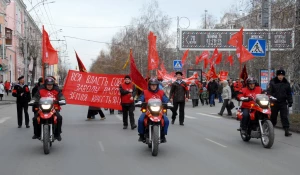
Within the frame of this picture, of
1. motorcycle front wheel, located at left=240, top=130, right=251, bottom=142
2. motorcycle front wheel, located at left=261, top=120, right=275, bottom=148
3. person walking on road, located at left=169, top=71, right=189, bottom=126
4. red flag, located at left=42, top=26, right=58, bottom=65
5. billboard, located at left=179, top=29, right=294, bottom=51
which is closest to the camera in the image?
motorcycle front wheel, located at left=261, top=120, right=275, bottom=148

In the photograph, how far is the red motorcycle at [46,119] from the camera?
340 inches

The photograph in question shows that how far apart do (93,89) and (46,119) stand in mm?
7744

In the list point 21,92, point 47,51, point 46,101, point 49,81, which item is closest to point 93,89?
point 47,51

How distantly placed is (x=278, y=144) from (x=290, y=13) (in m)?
6.86

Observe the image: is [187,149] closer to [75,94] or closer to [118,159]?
[118,159]

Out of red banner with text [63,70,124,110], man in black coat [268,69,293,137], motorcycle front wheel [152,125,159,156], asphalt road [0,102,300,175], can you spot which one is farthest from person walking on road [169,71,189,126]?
motorcycle front wheel [152,125,159,156]

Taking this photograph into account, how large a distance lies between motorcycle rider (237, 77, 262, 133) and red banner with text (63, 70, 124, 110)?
7094 millimetres

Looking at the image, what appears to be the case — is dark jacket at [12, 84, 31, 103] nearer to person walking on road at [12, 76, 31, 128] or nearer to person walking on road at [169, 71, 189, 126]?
person walking on road at [12, 76, 31, 128]

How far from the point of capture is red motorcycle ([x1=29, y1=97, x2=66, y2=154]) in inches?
340

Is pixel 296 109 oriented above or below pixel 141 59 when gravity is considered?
below

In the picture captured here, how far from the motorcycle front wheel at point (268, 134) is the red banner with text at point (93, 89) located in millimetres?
7848

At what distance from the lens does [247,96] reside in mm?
10305

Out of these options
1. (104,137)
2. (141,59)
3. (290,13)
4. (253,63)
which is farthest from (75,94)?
(141,59)

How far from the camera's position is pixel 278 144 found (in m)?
10.4
